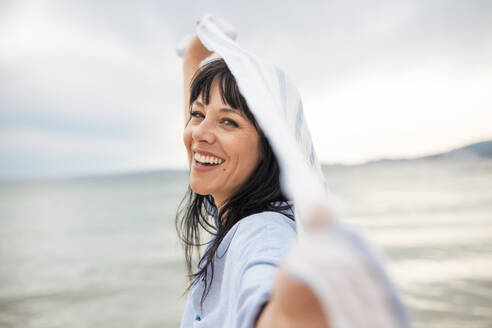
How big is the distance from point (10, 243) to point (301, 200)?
59.1 ft

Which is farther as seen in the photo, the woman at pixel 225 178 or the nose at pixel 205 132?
the nose at pixel 205 132

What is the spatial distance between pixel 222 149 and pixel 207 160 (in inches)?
3.5

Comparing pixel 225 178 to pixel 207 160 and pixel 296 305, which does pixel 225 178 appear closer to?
pixel 207 160

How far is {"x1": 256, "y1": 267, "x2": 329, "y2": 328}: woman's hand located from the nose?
1080 millimetres

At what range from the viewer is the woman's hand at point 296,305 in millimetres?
498

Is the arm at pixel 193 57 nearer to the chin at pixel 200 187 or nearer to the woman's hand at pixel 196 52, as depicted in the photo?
the woman's hand at pixel 196 52

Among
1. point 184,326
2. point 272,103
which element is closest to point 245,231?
point 272,103

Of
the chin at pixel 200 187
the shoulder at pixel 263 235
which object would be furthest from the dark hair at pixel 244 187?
the shoulder at pixel 263 235

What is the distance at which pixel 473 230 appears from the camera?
1041 cm

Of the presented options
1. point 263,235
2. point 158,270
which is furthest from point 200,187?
point 158,270

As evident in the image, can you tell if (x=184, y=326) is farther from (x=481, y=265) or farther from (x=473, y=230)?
(x=473, y=230)

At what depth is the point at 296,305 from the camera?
510 millimetres

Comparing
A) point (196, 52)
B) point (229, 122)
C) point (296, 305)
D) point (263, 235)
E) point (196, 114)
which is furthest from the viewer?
point (196, 52)

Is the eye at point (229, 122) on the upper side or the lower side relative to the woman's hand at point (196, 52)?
lower
